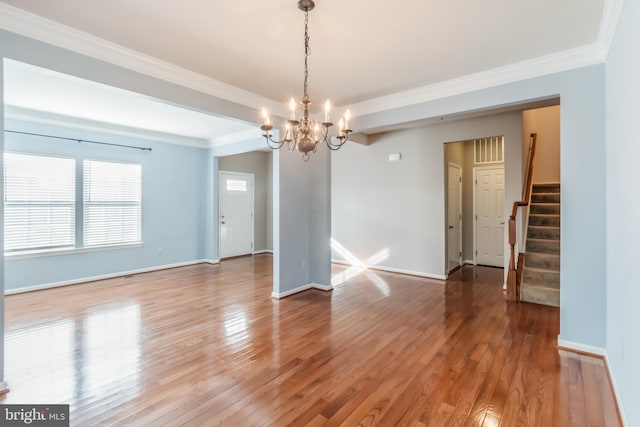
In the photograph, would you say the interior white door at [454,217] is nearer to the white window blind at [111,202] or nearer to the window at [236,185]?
the window at [236,185]

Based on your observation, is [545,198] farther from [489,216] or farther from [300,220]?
[300,220]

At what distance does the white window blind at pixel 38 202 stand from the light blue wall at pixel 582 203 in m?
6.89

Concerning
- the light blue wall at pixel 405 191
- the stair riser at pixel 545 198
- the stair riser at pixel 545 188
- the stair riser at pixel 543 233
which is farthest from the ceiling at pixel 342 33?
the stair riser at pixel 545 188

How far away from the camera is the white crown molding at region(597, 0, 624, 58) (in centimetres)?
212

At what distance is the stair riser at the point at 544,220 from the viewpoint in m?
5.24

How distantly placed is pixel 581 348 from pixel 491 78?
9.20ft

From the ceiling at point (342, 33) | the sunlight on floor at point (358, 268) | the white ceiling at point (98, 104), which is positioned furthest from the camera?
the sunlight on floor at point (358, 268)

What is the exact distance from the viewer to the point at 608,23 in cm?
236

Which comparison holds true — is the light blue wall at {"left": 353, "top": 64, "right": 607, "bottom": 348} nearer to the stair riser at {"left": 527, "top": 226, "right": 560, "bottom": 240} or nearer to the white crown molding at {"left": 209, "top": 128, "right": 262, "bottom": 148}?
the stair riser at {"left": 527, "top": 226, "right": 560, "bottom": 240}

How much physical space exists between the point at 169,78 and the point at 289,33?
57.6 inches

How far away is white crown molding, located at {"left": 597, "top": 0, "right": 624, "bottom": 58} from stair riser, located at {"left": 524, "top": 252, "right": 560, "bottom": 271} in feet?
9.59

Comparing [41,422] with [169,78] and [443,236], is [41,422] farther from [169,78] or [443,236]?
[443,236]

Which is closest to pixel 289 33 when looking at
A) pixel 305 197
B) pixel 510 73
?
pixel 510 73

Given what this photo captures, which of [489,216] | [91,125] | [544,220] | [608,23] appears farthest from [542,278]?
[91,125]
